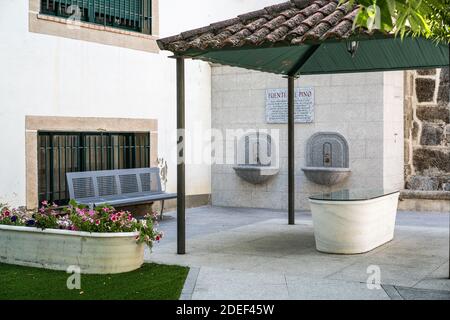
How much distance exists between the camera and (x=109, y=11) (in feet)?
42.4

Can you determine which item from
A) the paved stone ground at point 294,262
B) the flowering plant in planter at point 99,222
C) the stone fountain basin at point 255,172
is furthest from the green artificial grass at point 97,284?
the stone fountain basin at point 255,172

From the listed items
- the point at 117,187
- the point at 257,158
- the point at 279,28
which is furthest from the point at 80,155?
the point at 279,28

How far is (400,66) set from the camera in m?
11.4

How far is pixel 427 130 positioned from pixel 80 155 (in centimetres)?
699

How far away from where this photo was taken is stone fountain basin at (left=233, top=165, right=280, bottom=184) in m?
14.7

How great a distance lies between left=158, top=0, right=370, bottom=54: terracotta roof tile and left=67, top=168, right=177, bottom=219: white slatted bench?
340cm

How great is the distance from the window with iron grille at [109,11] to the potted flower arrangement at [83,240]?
4.56m

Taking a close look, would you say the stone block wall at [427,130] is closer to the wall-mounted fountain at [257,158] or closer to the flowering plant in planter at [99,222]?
the wall-mounted fountain at [257,158]

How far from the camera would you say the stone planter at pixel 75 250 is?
314 inches

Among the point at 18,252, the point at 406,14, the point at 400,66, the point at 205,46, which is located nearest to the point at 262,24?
the point at 205,46
